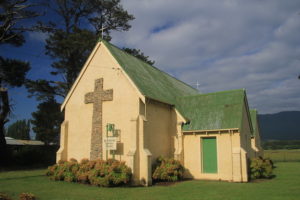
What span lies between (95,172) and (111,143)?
2.25 m

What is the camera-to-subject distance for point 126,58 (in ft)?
74.7

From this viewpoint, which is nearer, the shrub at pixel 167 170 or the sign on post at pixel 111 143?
the sign on post at pixel 111 143

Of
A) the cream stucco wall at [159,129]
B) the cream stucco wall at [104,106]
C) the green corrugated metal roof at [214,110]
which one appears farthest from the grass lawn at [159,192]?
the green corrugated metal roof at [214,110]

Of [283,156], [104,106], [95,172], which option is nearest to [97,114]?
[104,106]

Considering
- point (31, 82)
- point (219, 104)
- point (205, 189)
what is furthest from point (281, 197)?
point (31, 82)

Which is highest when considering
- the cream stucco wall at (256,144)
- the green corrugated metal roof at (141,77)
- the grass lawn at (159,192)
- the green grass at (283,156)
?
the green corrugated metal roof at (141,77)

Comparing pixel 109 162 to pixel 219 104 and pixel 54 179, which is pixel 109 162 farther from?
pixel 219 104

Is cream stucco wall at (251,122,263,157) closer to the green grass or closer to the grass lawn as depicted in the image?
the green grass

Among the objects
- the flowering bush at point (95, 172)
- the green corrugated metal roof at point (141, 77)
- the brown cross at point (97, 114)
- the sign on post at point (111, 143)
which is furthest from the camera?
the brown cross at point (97, 114)

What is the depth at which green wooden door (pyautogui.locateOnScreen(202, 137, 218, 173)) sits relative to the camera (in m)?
19.9

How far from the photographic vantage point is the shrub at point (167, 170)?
18.2 metres

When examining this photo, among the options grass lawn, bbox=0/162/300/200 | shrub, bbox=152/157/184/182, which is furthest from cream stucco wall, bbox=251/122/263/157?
grass lawn, bbox=0/162/300/200

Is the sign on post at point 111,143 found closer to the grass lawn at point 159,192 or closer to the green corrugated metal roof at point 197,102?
the grass lawn at point 159,192

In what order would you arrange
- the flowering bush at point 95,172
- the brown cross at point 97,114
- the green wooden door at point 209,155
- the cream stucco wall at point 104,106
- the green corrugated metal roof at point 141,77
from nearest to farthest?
the flowering bush at point 95,172
the cream stucco wall at point 104,106
the green corrugated metal roof at point 141,77
the brown cross at point 97,114
the green wooden door at point 209,155
